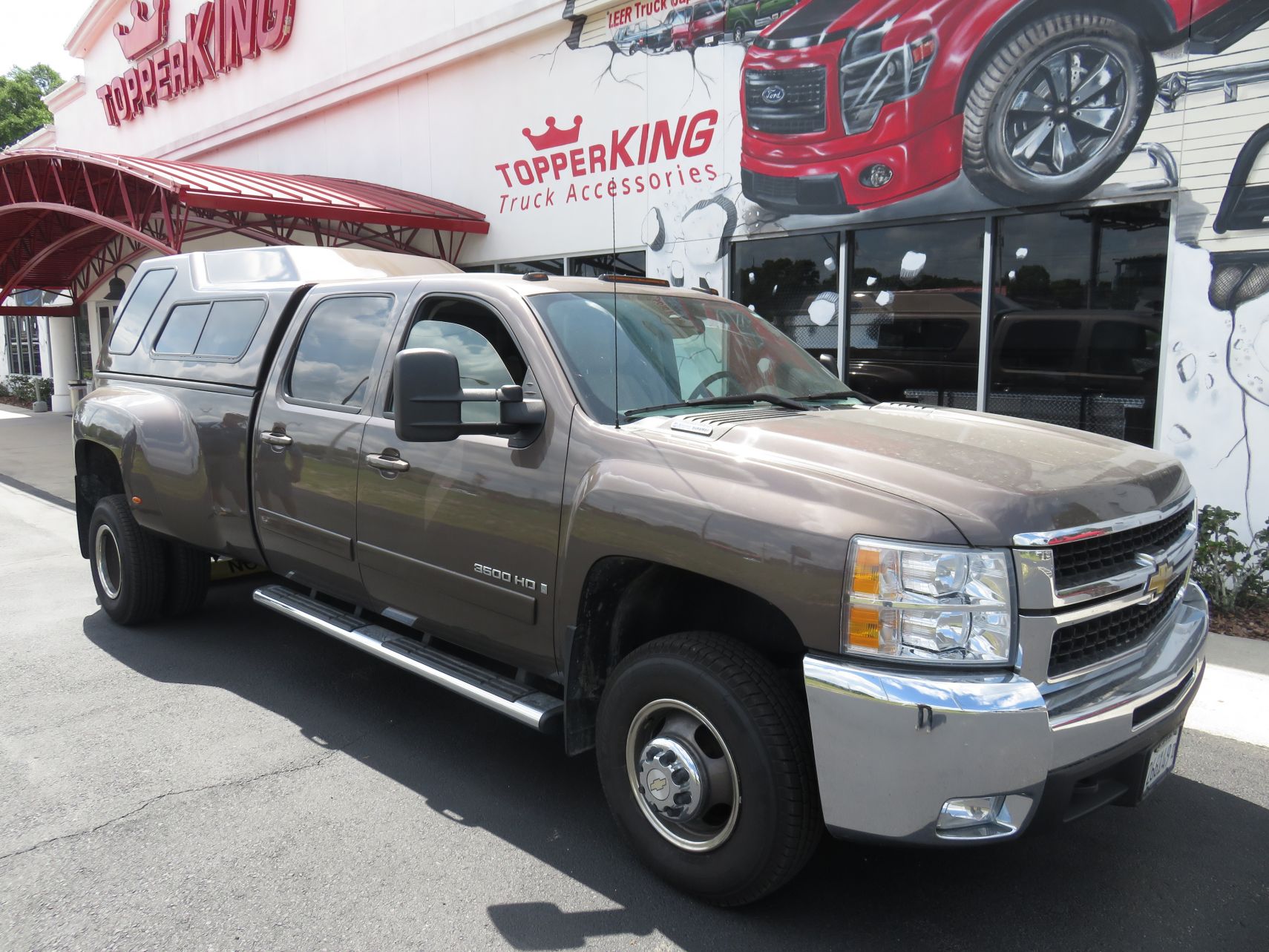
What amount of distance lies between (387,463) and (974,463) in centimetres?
226

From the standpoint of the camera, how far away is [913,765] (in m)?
2.32

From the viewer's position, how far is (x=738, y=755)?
2621 mm

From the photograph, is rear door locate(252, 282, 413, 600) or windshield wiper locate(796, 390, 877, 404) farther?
rear door locate(252, 282, 413, 600)

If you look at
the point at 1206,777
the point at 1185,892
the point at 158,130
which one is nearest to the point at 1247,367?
the point at 1206,777

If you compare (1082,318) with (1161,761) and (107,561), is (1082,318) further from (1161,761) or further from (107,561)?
(107,561)

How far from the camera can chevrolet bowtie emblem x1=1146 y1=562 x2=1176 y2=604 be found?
2770 mm

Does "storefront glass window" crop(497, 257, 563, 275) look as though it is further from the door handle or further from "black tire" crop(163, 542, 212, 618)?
the door handle

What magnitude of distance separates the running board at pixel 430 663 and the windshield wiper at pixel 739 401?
1.13 metres

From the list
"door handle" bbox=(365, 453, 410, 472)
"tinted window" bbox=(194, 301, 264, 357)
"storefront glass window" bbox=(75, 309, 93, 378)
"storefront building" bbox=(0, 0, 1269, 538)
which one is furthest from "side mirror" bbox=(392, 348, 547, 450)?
"storefront glass window" bbox=(75, 309, 93, 378)

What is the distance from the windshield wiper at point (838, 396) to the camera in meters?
3.82

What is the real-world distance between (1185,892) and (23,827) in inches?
157

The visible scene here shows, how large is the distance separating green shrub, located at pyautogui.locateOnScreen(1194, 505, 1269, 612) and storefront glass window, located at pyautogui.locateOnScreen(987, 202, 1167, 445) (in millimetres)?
998

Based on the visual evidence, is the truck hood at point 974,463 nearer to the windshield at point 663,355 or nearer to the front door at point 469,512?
the windshield at point 663,355

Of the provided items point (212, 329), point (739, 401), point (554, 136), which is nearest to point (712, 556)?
point (739, 401)
